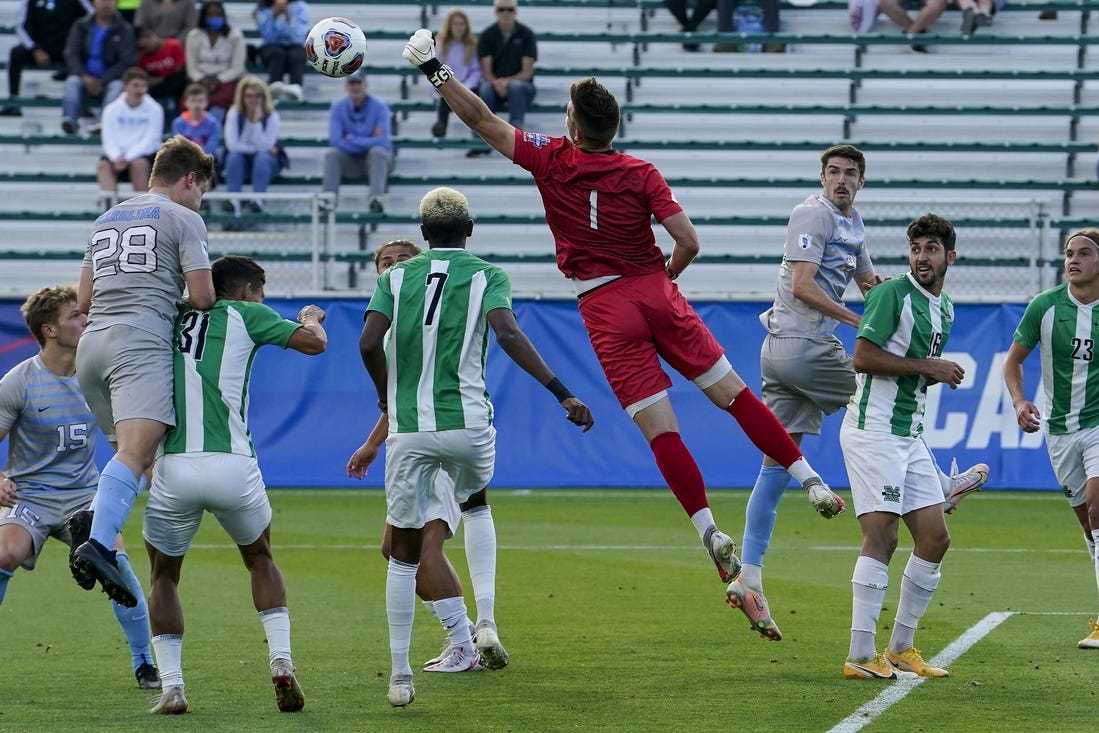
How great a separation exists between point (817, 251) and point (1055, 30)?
14748 mm

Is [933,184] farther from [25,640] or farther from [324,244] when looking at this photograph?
[25,640]

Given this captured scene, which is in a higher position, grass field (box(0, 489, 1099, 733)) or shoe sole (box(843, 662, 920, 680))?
shoe sole (box(843, 662, 920, 680))

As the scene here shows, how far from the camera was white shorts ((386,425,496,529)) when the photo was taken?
6.57 meters

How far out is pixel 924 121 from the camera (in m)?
20.2

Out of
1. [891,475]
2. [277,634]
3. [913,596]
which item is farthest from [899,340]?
[277,634]

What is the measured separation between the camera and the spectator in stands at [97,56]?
19766mm

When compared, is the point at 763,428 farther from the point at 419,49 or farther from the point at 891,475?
the point at 419,49

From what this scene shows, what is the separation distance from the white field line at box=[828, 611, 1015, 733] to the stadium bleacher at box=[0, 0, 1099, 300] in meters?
9.33

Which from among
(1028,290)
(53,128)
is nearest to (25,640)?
(1028,290)

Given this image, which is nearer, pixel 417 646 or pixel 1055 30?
pixel 417 646

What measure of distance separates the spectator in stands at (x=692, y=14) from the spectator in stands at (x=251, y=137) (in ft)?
19.3

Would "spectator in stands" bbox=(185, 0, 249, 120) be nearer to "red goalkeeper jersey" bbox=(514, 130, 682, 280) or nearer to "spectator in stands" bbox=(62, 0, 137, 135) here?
"spectator in stands" bbox=(62, 0, 137, 135)

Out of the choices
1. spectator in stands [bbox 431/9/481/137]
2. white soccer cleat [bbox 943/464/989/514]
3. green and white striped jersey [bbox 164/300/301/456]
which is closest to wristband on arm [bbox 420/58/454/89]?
green and white striped jersey [bbox 164/300/301/456]

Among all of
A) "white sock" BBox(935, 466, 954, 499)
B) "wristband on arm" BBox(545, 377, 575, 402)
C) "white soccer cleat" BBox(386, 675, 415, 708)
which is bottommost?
"white soccer cleat" BBox(386, 675, 415, 708)
